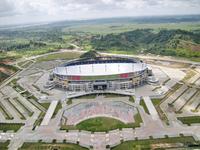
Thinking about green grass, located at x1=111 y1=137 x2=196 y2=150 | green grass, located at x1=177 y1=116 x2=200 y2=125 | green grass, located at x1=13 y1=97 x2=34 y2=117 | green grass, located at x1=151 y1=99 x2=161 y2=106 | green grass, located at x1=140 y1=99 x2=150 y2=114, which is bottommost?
green grass, located at x1=13 y1=97 x2=34 y2=117

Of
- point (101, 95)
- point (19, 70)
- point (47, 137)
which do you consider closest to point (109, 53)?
point (19, 70)

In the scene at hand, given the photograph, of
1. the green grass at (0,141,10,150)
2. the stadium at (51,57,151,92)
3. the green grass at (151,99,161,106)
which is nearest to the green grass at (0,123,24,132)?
the green grass at (0,141,10,150)

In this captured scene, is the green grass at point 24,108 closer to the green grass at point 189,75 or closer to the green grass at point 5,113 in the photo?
the green grass at point 5,113

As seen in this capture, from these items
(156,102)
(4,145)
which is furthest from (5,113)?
(156,102)

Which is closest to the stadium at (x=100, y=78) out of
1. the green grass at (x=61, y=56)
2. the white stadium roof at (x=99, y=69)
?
the white stadium roof at (x=99, y=69)

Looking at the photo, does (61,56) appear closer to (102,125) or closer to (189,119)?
(102,125)

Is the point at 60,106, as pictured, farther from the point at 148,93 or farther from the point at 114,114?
the point at 148,93

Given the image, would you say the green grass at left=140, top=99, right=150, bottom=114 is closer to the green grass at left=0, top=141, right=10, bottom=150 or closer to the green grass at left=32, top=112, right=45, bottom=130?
the green grass at left=32, top=112, right=45, bottom=130
